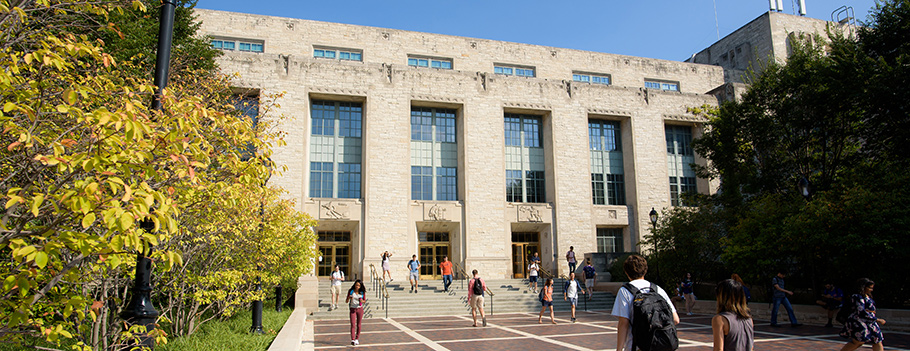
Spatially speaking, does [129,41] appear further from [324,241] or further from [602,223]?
[602,223]

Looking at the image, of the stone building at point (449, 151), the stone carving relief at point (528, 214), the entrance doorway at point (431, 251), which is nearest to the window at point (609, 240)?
the stone building at point (449, 151)

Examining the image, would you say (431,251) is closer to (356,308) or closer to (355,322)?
(355,322)

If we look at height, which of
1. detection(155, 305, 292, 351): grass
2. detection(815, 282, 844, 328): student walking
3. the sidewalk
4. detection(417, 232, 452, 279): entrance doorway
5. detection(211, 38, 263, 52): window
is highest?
detection(211, 38, 263, 52): window

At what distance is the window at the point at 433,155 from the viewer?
3097 cm

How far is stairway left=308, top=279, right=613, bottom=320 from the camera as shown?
21.2m

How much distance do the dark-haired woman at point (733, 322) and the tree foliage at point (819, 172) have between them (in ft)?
41.1

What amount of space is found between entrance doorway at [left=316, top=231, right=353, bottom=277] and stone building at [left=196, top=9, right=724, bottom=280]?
0.26 ft

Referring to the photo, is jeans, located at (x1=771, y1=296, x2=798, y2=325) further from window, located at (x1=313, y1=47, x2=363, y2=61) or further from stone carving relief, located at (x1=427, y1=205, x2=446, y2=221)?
window, located at (x1=313, y1=47, x2=363, y2=61)

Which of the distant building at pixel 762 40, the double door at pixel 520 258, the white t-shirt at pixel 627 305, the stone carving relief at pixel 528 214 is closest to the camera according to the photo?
the white t-shirt at pixel 627 305

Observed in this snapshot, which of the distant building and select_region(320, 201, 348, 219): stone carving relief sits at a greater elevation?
the distant building

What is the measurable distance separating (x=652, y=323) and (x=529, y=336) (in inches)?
376

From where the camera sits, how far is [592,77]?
40.6 meters

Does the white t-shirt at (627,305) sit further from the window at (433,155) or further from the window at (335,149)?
the window at (433,155)

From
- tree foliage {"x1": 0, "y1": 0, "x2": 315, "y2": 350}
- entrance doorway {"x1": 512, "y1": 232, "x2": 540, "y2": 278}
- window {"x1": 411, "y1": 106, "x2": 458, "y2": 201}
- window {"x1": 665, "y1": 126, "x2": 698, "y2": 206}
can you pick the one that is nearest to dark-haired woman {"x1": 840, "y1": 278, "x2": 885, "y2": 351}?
tree foliage {"x1": 0, "y1": 0, "x2": 315, "y2": 350}
